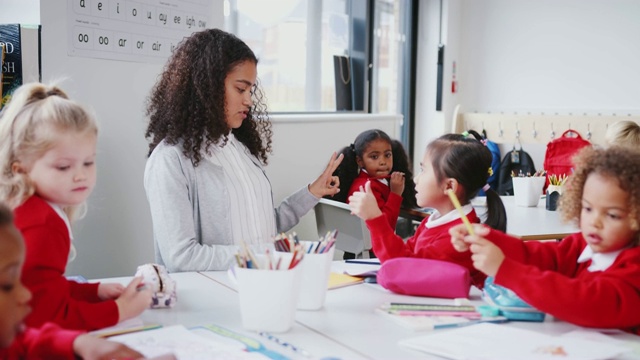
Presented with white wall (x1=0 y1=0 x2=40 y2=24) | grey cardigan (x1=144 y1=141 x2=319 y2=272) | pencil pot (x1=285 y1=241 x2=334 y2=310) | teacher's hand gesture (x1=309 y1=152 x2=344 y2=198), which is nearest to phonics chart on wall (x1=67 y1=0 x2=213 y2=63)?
white wall (x1=0 y1=0 x2=40 y2=24)

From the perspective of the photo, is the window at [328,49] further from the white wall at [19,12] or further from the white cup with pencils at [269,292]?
the white cup with pencils at [269,292]

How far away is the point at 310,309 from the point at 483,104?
174 inches

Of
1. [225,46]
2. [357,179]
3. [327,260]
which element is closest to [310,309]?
[327,260]

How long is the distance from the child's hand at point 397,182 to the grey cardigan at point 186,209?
1359 millimetres

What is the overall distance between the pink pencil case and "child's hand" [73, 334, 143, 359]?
69 cm

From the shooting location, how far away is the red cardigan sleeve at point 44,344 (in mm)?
1107

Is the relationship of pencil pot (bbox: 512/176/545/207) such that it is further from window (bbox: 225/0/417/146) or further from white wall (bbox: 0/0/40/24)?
white wall (bbox: 0/0/40/24)

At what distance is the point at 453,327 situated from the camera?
1392mm

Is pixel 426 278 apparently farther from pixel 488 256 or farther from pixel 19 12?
pixel 19 12

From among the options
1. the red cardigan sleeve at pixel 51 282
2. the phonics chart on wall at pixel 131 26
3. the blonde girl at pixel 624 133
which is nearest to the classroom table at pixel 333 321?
the red cardigan sleeve at pixel 51 282

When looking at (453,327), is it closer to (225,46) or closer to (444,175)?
(444,175)

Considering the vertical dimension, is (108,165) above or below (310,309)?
above

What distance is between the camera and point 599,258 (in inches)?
57.4

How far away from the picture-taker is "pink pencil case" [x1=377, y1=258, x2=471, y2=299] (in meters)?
1.59
